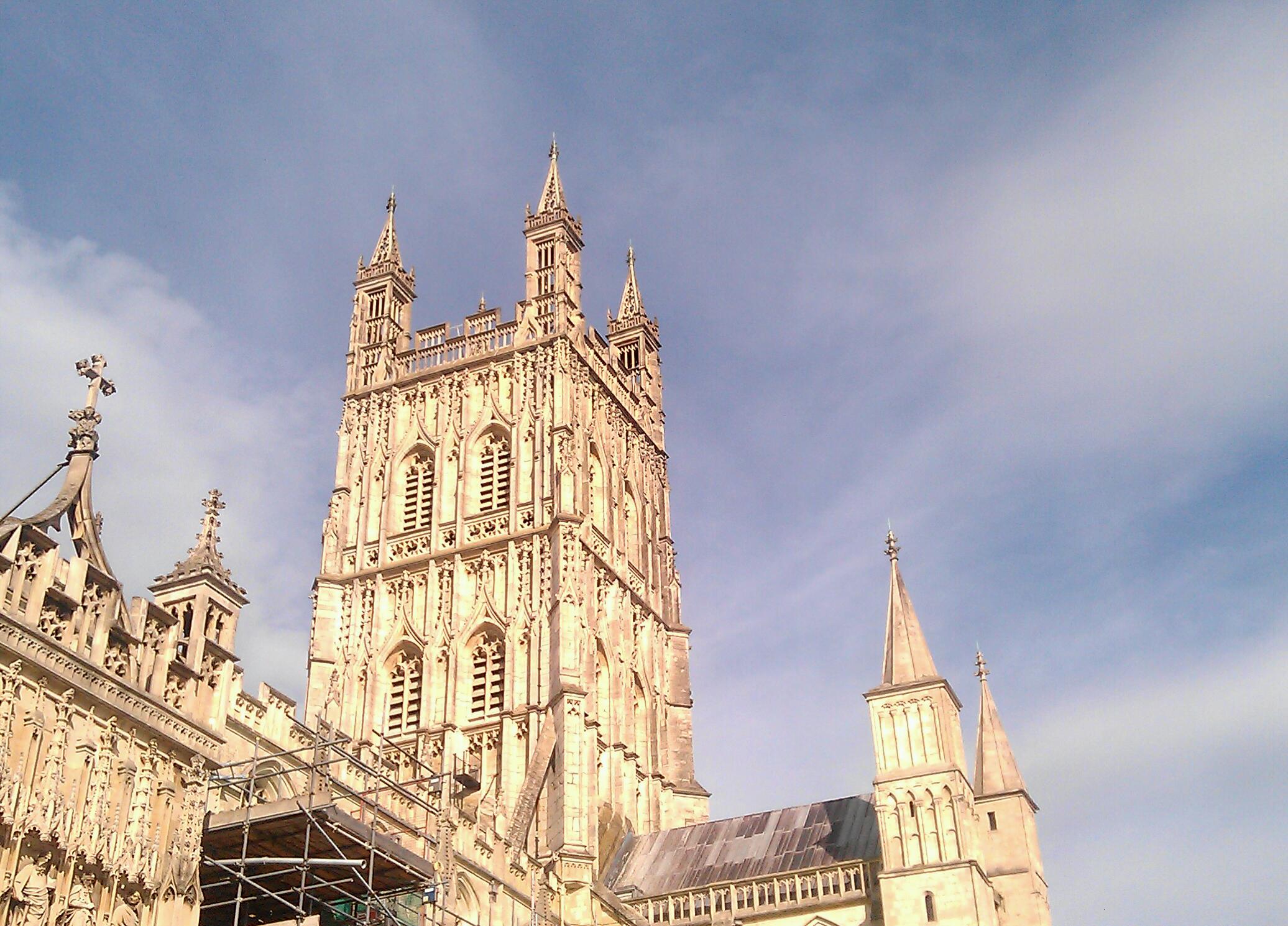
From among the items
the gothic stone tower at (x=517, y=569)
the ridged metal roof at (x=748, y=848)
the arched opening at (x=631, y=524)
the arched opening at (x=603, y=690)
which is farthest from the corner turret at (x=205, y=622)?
the arched opening at (x=631, y=524)

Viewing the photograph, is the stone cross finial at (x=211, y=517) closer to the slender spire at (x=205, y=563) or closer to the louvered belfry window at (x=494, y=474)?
the slender spire at (x=205, y=563)

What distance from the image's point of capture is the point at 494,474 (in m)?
46.6

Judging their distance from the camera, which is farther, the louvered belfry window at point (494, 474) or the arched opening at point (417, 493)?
the arched opening at point (417, 493)

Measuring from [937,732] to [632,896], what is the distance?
30.9 feet

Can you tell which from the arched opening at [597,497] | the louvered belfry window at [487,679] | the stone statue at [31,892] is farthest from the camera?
the arched opening at [597,497]

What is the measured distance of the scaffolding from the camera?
67.5ft

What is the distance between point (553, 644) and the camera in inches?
1618

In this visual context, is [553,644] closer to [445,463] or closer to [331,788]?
[445,463]

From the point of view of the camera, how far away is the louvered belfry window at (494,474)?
4597 cm

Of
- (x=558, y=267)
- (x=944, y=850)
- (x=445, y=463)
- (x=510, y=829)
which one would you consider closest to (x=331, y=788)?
(x=510, y=829)

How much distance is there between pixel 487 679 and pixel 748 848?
871cm

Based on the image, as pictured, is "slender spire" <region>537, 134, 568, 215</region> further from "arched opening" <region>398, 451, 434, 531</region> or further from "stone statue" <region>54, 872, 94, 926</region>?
"stone statue" <region>54, 872, 94, 926</region>

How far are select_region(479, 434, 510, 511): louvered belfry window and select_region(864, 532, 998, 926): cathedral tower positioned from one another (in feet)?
47.8

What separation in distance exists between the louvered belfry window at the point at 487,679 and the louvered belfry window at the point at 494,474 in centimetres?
467
